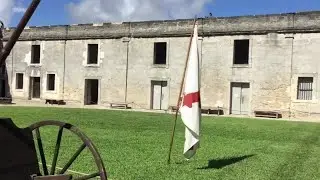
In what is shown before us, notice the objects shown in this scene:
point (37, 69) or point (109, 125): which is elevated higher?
point (37, 69)

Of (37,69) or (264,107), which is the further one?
(37,69)

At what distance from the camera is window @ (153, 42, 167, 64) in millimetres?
28328

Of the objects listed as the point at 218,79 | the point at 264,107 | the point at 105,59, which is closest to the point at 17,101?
the point at 105,59

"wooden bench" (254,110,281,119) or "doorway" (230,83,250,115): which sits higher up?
"doorway" (230,83,250,115)

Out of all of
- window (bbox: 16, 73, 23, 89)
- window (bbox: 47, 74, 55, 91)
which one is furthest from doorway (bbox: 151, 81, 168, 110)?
window (bbox: 16, 73, 23, 89)

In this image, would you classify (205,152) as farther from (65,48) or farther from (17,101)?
(17,101)

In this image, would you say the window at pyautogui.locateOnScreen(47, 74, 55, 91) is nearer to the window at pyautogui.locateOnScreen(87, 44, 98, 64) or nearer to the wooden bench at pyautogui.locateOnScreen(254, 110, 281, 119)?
the window at pyautogui.locateOnScreen(87, 44, 98, 64)

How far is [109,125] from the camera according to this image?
16.0 metres

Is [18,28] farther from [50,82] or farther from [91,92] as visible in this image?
[50,82]

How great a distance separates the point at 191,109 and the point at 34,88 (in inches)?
1021

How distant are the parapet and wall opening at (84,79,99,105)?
2870 millimetres

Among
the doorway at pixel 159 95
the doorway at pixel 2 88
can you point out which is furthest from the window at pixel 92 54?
the doorway at pixel 2 88

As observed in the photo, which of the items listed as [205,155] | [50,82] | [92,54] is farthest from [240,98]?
[205,155]

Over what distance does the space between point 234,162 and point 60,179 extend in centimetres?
524
